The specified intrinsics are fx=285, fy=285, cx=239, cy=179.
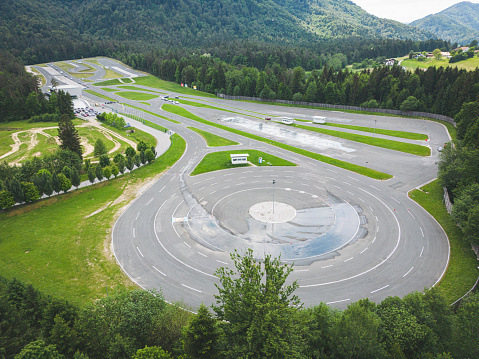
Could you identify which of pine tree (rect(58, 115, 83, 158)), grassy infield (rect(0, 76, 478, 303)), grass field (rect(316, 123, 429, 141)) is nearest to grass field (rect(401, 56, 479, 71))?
grass field (rect(316, 123, 429, 141))

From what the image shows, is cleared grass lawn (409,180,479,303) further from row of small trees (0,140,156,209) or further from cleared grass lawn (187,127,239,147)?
row of small trees (0,140,156,209)

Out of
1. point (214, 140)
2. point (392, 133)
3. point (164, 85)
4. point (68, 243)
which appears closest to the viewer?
point (68, 243)

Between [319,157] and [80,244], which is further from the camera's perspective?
[319,157]

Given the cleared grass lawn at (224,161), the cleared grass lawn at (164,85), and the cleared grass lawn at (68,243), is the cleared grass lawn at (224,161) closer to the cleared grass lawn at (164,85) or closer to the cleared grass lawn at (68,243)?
the cleared grass lawn at (68,243)

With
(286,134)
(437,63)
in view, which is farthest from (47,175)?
(437,63)

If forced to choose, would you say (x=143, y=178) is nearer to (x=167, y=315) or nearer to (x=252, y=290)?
(x=167, y=315)

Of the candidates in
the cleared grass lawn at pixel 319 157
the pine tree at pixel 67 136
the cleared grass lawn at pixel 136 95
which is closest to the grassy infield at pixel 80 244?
the cleared grass lawn at pixel 319 157

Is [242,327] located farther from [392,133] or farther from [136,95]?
[136,95]
